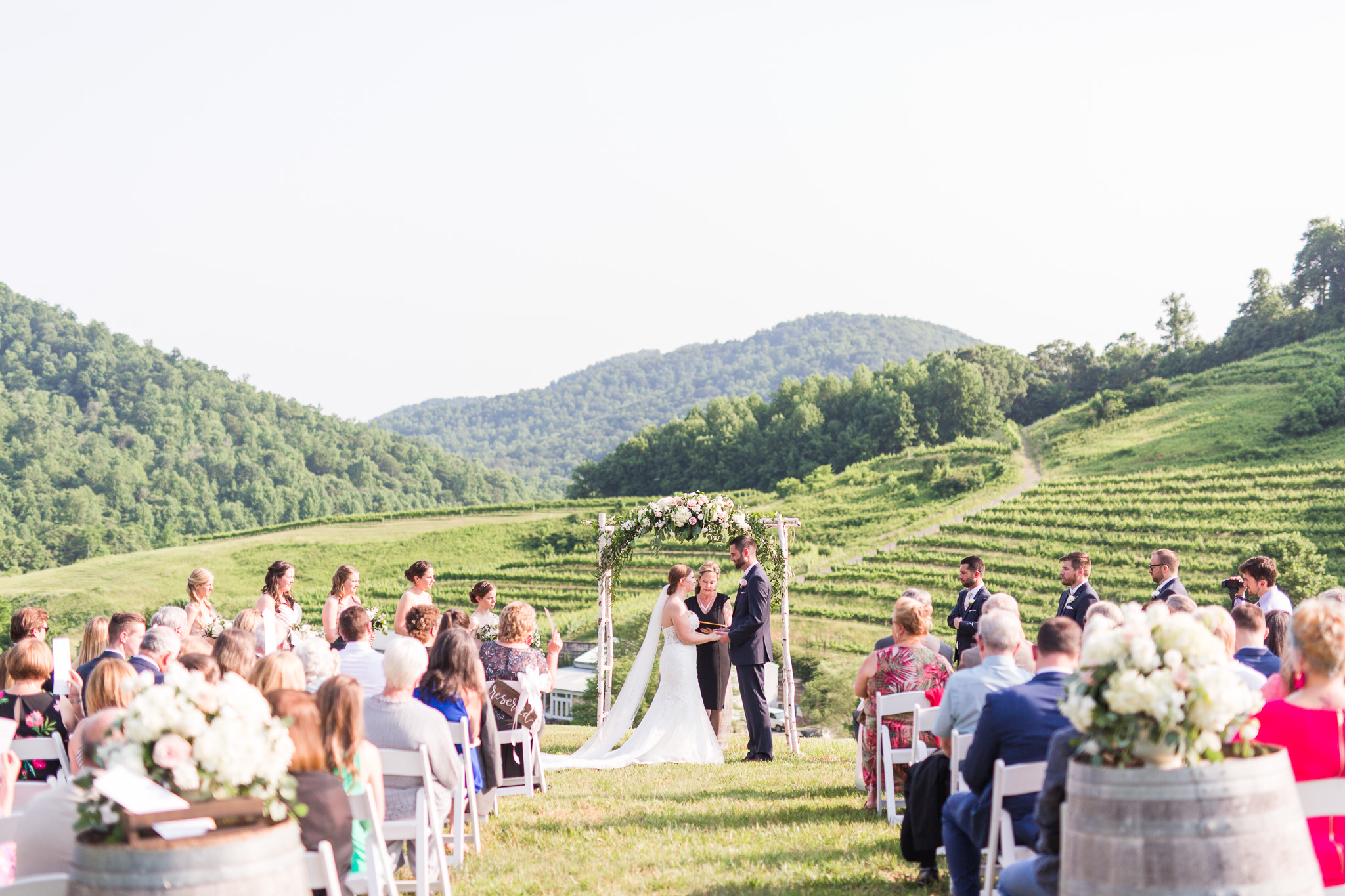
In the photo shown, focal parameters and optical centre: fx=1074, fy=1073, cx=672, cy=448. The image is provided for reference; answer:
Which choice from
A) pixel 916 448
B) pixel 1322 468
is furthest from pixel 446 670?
pixel 916 448

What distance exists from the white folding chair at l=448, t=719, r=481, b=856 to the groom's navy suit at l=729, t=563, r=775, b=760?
418 cm

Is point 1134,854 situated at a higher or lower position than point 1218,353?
lower

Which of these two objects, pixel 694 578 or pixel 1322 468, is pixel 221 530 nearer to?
pixel 1322 468

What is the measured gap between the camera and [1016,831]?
170 inches

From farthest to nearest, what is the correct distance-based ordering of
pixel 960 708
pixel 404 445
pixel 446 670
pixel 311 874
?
pixel 404 445 < pixel 446 670 < pixel 960 708 < pixel 311 874

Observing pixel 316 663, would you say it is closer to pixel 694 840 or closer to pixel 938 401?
pixel 694 840

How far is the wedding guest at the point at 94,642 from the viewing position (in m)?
6.46

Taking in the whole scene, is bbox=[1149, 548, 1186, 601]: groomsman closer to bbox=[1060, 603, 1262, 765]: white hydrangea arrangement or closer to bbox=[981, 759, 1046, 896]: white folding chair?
bbox=[981, 759, 1046, 896]: white folding chair

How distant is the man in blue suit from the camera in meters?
4.28

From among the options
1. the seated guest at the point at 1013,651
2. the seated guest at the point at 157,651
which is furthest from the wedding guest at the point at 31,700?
the seated guest at the point at 1013,651

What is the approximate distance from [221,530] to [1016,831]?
82621 mm

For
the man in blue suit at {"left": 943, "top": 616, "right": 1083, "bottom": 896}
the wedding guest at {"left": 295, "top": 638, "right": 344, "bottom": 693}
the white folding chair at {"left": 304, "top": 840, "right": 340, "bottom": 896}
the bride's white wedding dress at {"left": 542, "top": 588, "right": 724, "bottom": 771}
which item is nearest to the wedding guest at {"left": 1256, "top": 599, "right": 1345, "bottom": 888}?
the man in blue suit at {"left": 943, "top": 616, "right": 1083, "bottom": 896}

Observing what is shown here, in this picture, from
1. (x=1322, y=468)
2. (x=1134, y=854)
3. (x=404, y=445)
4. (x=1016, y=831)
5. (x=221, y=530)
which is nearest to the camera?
(x=1134, y=854)

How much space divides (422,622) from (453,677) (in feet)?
3.36
